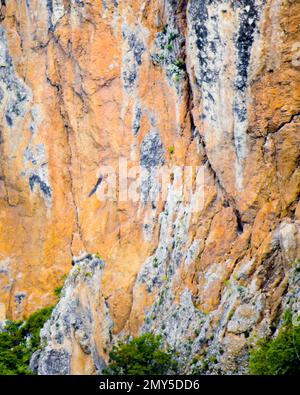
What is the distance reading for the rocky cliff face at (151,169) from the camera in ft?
145

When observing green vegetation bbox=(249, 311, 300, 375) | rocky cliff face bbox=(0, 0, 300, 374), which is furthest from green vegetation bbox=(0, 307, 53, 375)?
green vegetation bbox=(249, 311, 300, 375)

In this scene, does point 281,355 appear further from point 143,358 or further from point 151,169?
point 151,169

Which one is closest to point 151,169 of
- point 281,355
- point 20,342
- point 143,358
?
point 143,358

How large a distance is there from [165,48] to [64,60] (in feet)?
17.9

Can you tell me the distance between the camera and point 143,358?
45.7m

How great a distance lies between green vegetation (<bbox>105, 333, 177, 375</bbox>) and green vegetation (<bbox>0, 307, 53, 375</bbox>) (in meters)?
4.97

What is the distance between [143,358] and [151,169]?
7984 millimetres

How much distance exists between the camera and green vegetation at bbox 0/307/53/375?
5078 centimetres

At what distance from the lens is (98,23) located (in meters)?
51.3

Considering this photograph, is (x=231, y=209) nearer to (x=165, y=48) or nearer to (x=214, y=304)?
(x=214, y=304)

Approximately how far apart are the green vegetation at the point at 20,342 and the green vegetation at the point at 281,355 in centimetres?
1160

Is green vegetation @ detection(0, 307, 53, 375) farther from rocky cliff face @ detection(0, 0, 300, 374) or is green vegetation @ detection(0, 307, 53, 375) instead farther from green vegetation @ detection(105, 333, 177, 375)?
green vegetation @ detection(105, 333, 177, 375)
